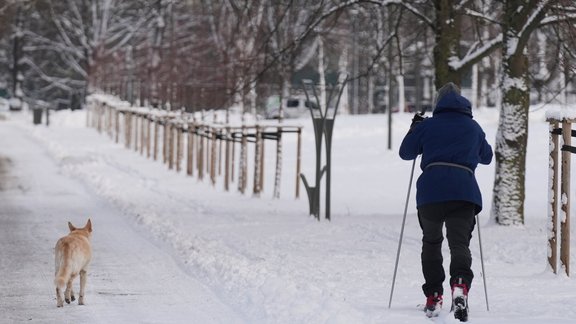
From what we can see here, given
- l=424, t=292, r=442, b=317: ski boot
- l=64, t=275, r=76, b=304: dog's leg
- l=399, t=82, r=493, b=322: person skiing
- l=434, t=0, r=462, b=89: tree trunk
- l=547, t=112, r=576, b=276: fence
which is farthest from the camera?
l=434, t=0, r=462, b=89: tree trunk

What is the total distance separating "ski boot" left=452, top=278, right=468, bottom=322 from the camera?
8.57 m

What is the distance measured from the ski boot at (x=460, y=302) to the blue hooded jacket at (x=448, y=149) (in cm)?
62

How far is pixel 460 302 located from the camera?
28.2ft

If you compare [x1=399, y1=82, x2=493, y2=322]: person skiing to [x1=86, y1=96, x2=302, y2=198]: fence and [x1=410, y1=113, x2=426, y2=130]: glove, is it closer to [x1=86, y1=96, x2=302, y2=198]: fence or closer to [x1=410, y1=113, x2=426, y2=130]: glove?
[x1=410, y1=113, x2=426, y2=130]: glove

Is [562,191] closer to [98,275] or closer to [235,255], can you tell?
[235,255]

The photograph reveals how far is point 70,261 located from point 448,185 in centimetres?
294

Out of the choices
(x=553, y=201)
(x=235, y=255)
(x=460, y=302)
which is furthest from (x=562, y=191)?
(x=235, y=255)

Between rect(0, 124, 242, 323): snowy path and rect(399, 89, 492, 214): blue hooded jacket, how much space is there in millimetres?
1799

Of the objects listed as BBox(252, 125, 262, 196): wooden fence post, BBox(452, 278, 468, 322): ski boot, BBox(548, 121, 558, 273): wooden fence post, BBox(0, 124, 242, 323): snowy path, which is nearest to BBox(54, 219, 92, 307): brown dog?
BBox(0, 124, 242, 323): snowy path

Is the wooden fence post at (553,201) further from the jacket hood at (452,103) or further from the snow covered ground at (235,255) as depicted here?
the jacket hood at (452,103)

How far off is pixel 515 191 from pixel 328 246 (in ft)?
11.3

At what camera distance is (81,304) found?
33.0ft

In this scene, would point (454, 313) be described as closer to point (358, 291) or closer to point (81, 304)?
point (358, 291)

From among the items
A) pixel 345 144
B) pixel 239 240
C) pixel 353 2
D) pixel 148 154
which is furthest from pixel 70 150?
pixel 239 240
